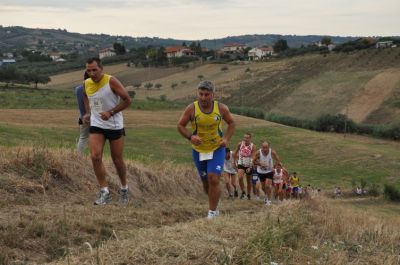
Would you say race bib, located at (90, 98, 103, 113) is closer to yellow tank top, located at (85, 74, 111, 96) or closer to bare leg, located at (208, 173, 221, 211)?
yellow tank top, located at (85, 74, 111, 96)

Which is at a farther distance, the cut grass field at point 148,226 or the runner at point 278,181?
the runner at point 278,181

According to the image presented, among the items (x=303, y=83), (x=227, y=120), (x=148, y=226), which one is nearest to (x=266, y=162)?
(x=227, y=120)

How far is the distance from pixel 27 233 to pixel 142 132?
133 ft

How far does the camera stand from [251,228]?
17.4 feet

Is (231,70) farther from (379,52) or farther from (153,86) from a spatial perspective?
(379,52)

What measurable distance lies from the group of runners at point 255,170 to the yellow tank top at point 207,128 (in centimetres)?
479

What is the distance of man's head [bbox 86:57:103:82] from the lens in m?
7.23

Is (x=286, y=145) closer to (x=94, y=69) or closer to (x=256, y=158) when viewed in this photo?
(x=256, y=158)

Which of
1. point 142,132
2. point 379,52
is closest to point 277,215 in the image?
point 142,132

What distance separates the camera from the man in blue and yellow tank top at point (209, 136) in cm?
690

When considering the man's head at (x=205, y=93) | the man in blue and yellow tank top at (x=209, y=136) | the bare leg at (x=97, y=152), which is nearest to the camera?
the man's head at (x=205, y=93)

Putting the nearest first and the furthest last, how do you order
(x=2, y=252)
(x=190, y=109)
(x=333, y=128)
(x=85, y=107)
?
(x=2, y=252)
(x=190, y=109)
(x=85, y=107)
(x=333, y=128)

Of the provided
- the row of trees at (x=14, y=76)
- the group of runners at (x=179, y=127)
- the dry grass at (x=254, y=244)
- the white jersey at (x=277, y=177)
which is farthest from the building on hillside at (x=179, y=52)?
the dry grass at (x=254, y=244)

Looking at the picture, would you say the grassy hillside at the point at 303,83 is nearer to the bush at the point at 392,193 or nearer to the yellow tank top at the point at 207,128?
the bush at the point at 392,193
